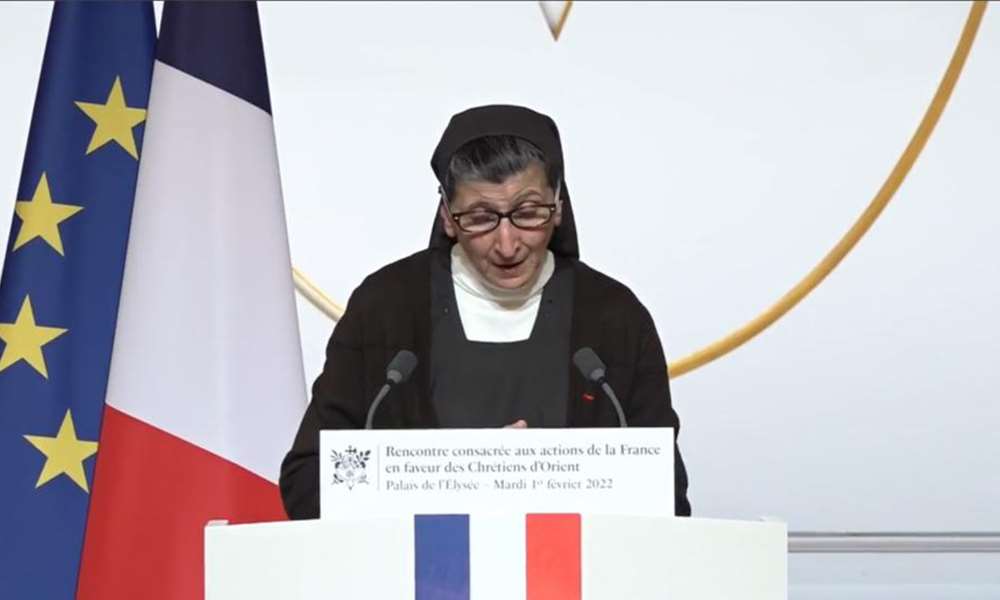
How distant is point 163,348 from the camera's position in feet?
10.1

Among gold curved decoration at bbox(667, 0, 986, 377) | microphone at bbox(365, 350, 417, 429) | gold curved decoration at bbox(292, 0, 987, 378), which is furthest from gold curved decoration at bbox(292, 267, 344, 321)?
microphone at bbox(365, 350, 417, 429)

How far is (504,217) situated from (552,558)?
27.0 inches

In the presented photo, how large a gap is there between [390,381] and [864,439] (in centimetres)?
200

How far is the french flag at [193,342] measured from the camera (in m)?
3.03

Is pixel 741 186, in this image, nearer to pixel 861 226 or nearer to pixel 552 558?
pixel 861 226

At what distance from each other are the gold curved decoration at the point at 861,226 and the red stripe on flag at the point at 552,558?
1.99 m

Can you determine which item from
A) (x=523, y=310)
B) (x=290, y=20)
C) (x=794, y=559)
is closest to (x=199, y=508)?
(x=523, y=310)

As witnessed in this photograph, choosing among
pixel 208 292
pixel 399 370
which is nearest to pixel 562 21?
pixel 208 292

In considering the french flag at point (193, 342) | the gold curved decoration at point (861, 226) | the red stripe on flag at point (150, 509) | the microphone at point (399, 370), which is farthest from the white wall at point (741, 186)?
the microphone at point (399, 370)

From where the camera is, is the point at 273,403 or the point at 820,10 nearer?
the point at 273,403

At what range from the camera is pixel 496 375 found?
7.61 ft

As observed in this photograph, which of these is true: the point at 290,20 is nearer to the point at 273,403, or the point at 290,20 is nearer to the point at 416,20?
the point at 416,20

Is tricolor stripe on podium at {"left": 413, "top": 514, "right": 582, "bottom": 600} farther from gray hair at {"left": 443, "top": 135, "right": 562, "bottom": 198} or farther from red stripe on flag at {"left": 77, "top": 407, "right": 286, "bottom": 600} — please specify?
red stripe on flag at {"left": 77, "top": 407, "right": 286, "bottom": 600}

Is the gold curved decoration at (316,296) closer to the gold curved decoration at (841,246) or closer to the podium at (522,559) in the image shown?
the gold curved decoration at (841,246)
